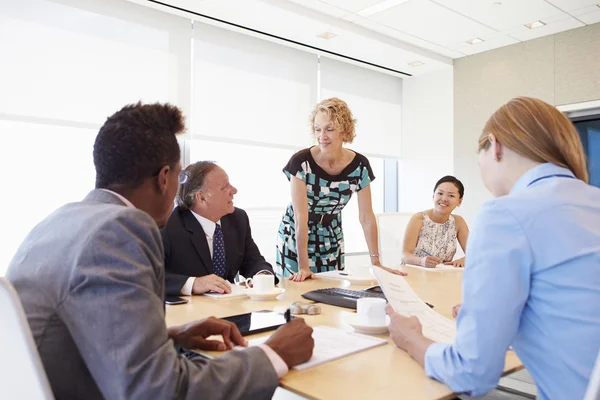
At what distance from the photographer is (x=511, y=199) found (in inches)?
39.3

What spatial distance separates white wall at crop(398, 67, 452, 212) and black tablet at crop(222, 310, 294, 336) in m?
4.65

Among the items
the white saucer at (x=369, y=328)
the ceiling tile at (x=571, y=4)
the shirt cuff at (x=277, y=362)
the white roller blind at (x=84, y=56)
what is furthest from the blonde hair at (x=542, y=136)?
the ceiling tile at (x=571, y=4)

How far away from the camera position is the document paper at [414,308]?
4.38ft

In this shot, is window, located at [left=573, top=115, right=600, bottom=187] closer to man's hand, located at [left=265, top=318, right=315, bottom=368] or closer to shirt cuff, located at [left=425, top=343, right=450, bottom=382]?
→ shirt cuff, located at [left=425, top=343, right=450, bottom=382]

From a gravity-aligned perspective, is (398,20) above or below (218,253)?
above

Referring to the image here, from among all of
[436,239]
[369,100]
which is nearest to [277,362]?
[436,239]

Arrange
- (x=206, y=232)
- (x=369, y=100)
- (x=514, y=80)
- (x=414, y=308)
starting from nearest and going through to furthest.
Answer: (x=414, y=308) → (x=206, y=232) → (x=514, y=80) → (x=369, y=100)

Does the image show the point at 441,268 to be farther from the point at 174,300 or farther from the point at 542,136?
the point at 542,136

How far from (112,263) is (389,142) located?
18.4 ft

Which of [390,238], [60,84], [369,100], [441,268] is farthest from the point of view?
[369,100]

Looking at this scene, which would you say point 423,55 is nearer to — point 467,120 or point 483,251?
point 467,120

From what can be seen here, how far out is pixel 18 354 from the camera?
2.65 ft

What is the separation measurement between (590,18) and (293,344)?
4.72 metres

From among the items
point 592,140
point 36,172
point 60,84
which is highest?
point 60,84
